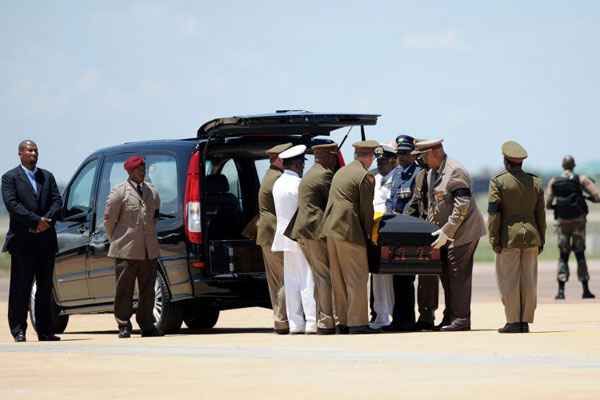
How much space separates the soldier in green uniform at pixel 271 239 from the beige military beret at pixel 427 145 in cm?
133

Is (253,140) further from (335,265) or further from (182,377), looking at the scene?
(182,377)

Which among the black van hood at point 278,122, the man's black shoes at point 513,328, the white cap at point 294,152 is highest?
the black van hood at point 278,122

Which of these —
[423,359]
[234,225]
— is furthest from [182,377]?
[234,225]

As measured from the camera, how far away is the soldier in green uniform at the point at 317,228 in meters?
17.5

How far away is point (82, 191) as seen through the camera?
19.5 m

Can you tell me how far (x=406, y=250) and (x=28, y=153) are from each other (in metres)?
3.70

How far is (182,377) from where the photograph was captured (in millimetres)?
12781

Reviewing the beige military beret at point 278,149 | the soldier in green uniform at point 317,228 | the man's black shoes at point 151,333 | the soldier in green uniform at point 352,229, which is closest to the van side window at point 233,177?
the beige military beret at point 278,149

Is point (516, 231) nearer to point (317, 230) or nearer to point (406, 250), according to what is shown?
point (406, 250)

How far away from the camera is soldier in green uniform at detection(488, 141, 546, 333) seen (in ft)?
55.3

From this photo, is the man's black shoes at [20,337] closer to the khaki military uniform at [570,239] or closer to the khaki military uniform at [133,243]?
the khaki military uniform at [133,243]

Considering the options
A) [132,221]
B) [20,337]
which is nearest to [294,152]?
[132,221]

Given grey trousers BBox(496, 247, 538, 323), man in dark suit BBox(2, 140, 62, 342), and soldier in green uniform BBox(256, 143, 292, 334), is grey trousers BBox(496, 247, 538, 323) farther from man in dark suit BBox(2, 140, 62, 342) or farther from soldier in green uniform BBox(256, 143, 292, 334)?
man in dark suit BBox(2, 140, 62, 342)

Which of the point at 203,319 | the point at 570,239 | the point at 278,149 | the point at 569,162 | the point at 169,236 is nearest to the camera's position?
the point at 278,149
